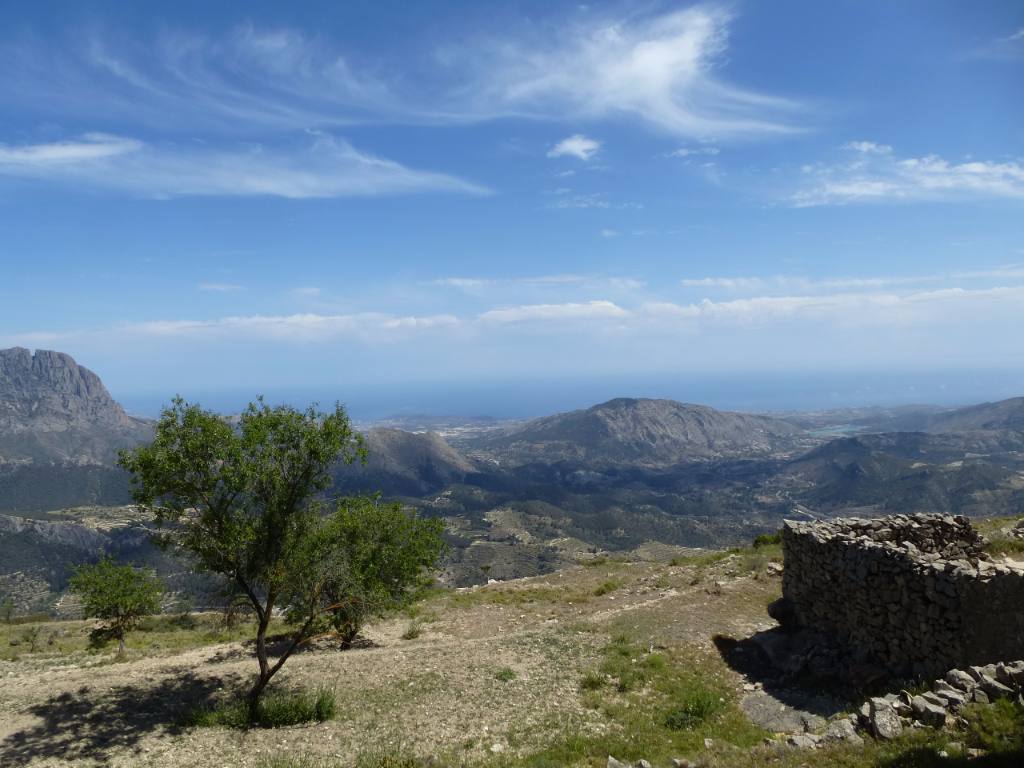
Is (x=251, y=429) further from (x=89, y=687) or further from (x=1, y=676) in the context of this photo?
(x=1, y=676)

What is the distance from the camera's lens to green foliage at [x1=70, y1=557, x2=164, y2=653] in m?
27.4

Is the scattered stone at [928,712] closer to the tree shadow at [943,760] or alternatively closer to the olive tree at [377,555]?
the tree shadow at [943,760]

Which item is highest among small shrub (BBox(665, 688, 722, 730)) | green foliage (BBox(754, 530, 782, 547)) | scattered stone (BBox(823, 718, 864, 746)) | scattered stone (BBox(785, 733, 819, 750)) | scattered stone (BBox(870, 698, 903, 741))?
scattered stone (BBox(870, 698, 903, 741))

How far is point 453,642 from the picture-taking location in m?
23.3

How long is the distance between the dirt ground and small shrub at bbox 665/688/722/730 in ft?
6.00

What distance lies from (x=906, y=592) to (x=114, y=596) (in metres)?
32.1

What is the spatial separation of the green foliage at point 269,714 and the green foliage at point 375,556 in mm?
2859

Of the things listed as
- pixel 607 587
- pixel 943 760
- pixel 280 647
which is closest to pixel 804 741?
pixel 943 760

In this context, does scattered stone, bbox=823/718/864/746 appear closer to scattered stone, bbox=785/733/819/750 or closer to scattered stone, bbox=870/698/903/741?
scattered stone, bbox=785/733/819/750

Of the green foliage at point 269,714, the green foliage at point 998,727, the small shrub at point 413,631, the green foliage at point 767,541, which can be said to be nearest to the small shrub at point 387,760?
the green foliage at point 269,714

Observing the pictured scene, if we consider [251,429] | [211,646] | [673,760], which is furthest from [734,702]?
[211,646]

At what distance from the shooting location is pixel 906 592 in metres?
15.8

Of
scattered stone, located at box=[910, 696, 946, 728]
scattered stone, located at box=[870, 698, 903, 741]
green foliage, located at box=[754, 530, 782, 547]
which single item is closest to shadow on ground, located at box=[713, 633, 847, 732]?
scattered stone, located at box=[870, 698, 903, 741]

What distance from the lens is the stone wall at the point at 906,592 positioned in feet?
45.0
